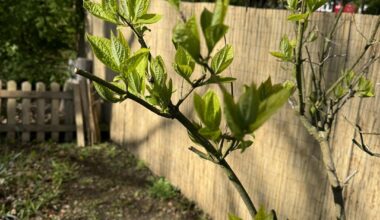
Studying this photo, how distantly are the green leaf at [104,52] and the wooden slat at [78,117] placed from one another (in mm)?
4891

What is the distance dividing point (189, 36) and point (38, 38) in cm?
710

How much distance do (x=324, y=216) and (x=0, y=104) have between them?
13.5 feet

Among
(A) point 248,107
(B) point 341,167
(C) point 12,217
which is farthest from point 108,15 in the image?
(C) point 12,217

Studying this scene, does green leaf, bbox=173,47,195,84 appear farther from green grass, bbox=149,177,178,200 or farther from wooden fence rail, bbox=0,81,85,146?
wooden fence rail, bbox=0,81,85,146

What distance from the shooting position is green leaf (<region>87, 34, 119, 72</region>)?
2.88 ft

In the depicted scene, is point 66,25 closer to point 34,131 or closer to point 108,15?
point 34,131

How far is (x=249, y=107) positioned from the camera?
587mm

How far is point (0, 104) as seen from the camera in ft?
18.5

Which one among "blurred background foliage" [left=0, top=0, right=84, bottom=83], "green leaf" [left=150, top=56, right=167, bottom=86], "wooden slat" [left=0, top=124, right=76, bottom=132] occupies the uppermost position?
"green leaf" [left=150, top=56, right=167, bottom=86]

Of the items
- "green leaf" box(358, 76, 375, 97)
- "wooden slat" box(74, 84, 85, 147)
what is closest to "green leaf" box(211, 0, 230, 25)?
"green leaf" box(358, 76, 375, 97)

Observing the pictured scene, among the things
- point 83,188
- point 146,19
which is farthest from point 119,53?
point 83,188

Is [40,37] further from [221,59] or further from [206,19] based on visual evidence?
[206,19]

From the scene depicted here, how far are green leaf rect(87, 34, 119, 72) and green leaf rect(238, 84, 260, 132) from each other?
0.35 meters

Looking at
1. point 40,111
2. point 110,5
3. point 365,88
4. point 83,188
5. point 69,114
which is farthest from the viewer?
point 69,114
